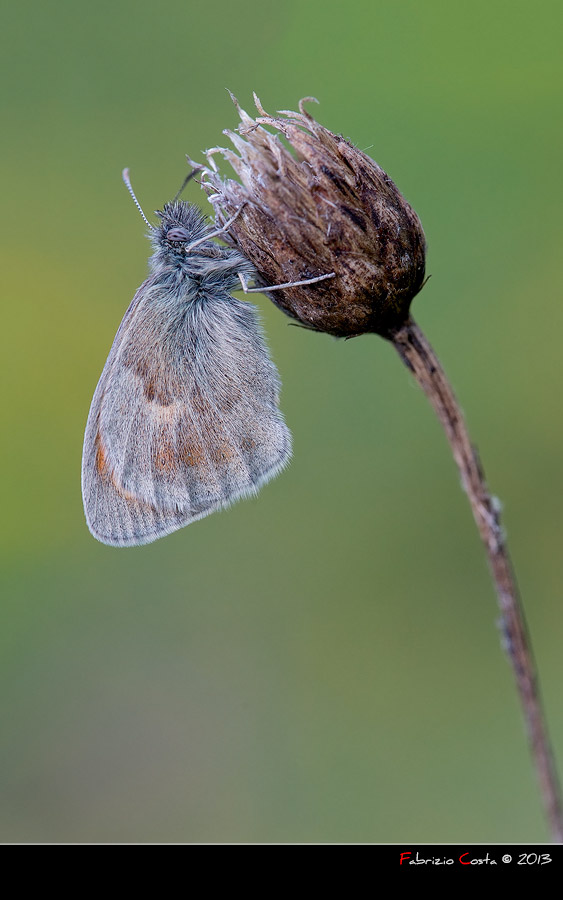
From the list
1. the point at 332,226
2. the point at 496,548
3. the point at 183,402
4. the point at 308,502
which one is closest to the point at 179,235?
the point at 183,402

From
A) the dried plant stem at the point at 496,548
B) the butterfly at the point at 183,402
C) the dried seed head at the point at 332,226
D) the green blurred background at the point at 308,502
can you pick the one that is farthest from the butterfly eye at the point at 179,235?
the green blurred background at the point at 308,502

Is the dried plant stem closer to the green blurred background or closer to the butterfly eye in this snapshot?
the butterfly eye

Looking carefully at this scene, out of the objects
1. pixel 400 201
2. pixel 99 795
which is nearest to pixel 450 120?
pixel 400 201

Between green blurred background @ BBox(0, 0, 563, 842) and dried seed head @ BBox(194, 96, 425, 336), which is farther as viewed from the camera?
green blurred background @ BBox(0, 0, 563, 842)

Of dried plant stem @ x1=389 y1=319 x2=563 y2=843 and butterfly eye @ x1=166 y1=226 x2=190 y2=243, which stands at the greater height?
butterfly eye @ x1=166 y1=226 x2=190 y2=243

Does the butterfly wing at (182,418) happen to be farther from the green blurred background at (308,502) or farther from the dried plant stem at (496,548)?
the green blurred background at (308,502)

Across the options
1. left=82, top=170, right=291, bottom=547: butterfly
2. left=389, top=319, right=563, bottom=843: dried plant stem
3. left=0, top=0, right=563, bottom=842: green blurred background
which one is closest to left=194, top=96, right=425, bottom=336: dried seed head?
left=389, top=319, right=563, bottom=843: dried plant stem

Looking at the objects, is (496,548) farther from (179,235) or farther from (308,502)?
(308,502)
